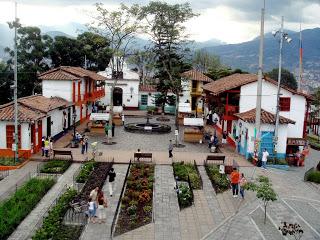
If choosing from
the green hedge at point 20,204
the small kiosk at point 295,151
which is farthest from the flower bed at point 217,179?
the green hedge at point 20,204

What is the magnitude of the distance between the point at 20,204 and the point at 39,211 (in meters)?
0.92

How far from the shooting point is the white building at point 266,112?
3234cm

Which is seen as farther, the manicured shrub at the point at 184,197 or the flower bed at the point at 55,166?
the flower bed at the point at 55,166

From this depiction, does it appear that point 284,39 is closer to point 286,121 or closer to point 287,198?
point 286,121

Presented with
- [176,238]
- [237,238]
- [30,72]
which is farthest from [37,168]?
[30,72]

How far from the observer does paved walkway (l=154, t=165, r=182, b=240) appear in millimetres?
17938

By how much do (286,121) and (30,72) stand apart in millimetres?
33898

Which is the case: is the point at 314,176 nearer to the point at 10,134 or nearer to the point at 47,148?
the point at 47,148

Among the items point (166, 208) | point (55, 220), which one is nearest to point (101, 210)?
point (55, 220)

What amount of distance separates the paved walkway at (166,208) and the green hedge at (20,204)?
5.83m

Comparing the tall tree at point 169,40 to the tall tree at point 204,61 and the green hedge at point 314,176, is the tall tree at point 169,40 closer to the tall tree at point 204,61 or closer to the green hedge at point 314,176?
the green hedge at point 314,176

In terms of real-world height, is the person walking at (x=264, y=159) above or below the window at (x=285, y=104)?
below

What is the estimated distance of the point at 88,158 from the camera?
30.7m

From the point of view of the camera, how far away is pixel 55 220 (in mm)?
17516
